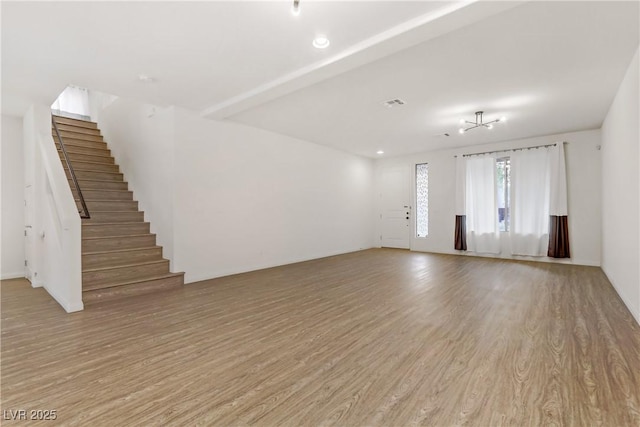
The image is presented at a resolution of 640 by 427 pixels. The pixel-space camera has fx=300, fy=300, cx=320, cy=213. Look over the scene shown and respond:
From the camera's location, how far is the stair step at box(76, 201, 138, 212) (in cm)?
516

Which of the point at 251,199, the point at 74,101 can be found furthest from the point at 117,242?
the point at 74,101

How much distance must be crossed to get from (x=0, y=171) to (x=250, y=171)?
408 centimetres

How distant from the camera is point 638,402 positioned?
182cm

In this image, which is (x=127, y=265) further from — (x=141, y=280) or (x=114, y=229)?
(x=114, y=229)

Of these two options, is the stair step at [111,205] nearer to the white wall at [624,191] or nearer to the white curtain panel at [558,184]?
the white wall at [624,191]

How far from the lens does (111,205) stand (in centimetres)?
533

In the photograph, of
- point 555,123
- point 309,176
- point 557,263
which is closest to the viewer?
point 555,123

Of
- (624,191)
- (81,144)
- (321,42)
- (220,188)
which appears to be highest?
(321,42)

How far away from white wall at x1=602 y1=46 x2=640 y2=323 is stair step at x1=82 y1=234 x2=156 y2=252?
6.44 metres

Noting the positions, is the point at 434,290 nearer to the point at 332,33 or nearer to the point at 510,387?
the point at 510,387

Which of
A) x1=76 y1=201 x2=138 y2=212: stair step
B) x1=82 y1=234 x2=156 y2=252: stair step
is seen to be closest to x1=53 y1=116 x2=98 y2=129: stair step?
x1=76 y1=201 x2=138 y2=212: stair step

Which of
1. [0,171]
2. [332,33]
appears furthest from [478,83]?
[0,171]

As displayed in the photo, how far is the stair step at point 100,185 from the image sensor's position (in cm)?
539

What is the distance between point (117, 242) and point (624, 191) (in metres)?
7.04
